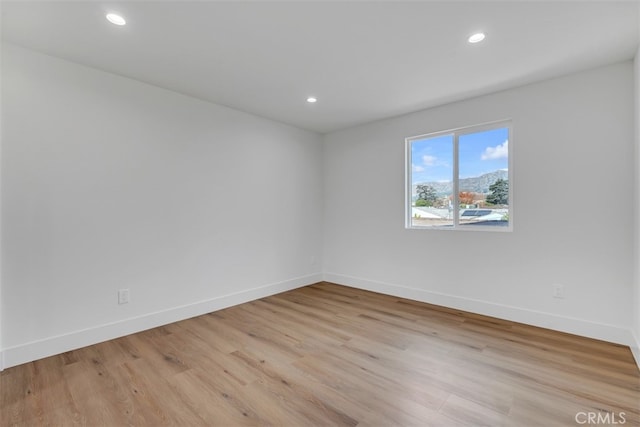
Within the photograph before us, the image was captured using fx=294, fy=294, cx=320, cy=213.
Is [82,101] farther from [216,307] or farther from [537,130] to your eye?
[537,130]

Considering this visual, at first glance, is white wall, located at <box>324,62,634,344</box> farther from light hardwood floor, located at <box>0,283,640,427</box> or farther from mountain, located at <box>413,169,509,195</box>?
light hardwood floor, located at <box>0,283,640,427</box>

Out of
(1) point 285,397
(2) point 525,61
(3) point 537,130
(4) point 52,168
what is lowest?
(1) point 285,397

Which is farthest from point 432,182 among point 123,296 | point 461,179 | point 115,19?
point 123,296

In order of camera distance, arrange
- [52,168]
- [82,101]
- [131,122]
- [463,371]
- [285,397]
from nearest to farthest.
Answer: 1. [285,397]
2. [463,371]
3. [52,168]
4. [82,101]
5. [131,122]

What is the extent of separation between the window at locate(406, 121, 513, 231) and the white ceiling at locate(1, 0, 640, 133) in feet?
1.98

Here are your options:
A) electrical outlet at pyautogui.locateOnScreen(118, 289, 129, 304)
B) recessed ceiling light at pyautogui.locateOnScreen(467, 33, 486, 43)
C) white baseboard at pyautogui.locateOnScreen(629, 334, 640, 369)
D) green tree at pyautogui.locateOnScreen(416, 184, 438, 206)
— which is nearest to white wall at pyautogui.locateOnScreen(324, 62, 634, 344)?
white baseboard at pyautogui.locateOnScreen(629, 334, 640, 369)

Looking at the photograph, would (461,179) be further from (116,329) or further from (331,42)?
(116,329)

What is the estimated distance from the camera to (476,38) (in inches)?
85.2

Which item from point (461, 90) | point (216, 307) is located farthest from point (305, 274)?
point (461, 90)

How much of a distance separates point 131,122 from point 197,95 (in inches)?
29.4

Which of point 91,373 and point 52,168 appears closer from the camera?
point 91,373

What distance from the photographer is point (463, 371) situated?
2102mm

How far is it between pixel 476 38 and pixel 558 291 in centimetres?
240

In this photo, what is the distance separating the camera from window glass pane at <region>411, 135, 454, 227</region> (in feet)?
12.0
